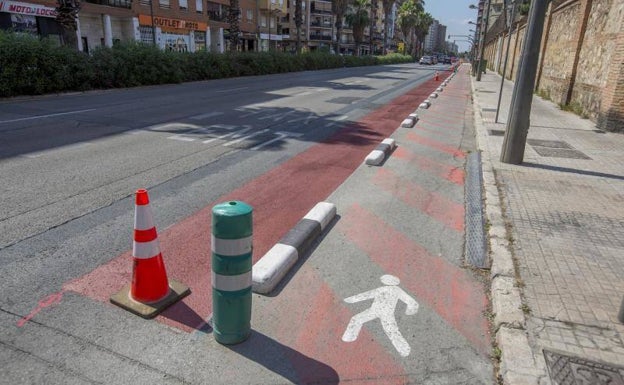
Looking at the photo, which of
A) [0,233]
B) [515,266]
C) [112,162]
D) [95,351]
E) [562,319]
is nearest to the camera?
[95,351]

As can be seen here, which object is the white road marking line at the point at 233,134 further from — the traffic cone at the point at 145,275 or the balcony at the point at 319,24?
the balcony at the point at 319,24

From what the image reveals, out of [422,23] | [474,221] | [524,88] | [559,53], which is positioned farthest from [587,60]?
[422,23]

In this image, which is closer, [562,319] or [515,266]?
[562,319]

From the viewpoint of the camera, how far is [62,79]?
17.1 meters

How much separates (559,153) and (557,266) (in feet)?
18.8

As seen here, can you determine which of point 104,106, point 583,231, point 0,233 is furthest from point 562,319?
point 104,106

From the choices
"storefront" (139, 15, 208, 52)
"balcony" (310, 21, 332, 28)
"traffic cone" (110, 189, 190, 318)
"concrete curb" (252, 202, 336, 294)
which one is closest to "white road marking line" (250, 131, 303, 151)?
"concrete curb" (252, 202, 336, 294)

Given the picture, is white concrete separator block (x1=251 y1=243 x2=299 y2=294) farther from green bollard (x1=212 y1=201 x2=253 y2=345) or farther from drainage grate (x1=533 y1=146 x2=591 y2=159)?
drainage grate (x1=533 y1=146 x2=591 y2=159)

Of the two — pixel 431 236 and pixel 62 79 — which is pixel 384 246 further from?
pixel 62 79

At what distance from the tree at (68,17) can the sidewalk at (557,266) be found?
61.4 ft

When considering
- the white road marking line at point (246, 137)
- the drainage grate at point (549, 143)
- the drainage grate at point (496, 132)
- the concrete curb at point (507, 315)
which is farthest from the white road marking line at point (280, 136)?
the drainage grate at point (549, 143)

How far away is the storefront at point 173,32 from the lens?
131 ft

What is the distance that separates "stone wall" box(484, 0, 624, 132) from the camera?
11297 millimetres

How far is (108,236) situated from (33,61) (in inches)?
582
